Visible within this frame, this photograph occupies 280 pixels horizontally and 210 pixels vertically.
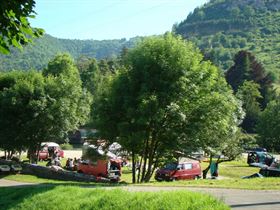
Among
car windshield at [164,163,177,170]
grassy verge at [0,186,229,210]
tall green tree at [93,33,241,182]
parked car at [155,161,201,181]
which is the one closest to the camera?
grassy verge at [0,186,229,210]

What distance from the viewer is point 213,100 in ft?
67.7

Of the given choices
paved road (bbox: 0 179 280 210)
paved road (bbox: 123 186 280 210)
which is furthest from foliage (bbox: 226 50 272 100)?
paved road (bbox: 123 186 280 210)

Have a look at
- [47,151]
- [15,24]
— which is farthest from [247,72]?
[15,24]

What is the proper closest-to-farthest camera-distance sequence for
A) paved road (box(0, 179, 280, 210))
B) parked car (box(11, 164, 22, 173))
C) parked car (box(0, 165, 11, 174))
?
paved road (box(0, 179, 280, 210)) → parked car (box(0, 165, 11, 174)) → parked car (box(11, 164, 22, 173))

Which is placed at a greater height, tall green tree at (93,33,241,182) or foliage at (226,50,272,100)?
foliage at (226,50,272,100)

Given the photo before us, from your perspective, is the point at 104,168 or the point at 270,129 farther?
the point at 270,129

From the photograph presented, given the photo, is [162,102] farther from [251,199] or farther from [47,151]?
[47,151]

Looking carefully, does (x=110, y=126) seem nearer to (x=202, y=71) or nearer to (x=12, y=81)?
(x=202, y=71)

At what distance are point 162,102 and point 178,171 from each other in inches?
389

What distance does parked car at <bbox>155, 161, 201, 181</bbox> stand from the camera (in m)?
28.3

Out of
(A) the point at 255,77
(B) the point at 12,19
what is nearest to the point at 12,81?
(B) the point at 12,19

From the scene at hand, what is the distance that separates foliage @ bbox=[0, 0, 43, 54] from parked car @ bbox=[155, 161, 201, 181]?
21607 millimetres

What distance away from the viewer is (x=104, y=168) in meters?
30.2

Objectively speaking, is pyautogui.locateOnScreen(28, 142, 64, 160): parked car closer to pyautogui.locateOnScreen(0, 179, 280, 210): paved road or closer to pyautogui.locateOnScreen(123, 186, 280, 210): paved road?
pyautogui.locateOnScreen(0, 179, 280, 210): paved road
